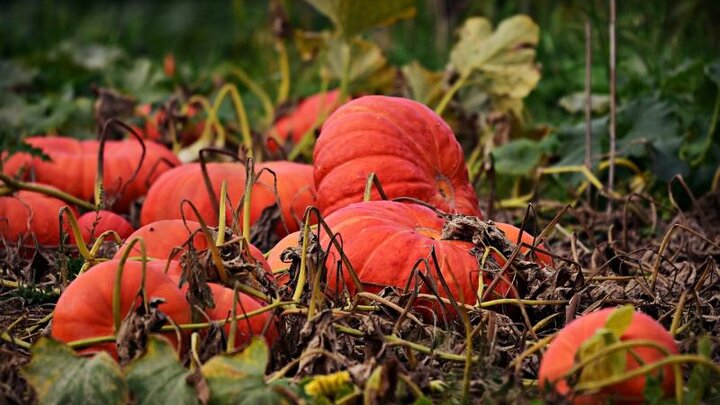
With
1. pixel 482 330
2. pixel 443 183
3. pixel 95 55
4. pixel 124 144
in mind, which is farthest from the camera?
pixel 95 55

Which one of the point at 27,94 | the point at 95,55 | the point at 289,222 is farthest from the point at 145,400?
the point at 95,55

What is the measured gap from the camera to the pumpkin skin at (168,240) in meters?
2.39

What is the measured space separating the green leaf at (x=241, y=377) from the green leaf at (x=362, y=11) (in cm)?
252

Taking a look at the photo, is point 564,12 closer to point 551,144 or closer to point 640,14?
point 640,14

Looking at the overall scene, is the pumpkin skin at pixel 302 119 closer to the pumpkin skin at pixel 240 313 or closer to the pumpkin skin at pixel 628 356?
the pumpkin skin at pixel 240 313

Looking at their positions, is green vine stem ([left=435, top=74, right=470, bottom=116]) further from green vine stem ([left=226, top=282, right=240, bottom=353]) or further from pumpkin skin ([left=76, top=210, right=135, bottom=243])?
green vine stem ([left=226, top=282, right=240, bottom=353])

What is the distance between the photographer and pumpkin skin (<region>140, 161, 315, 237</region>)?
3391mm

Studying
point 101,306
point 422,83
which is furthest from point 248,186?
point 422,83

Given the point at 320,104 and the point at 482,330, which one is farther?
the point at 320,104

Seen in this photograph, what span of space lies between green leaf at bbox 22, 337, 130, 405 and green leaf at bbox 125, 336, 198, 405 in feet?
0.10

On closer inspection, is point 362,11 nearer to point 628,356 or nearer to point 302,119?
point 302,119

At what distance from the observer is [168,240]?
244 cm

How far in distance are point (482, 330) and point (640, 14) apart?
4263mm

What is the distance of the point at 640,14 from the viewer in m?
6.03
